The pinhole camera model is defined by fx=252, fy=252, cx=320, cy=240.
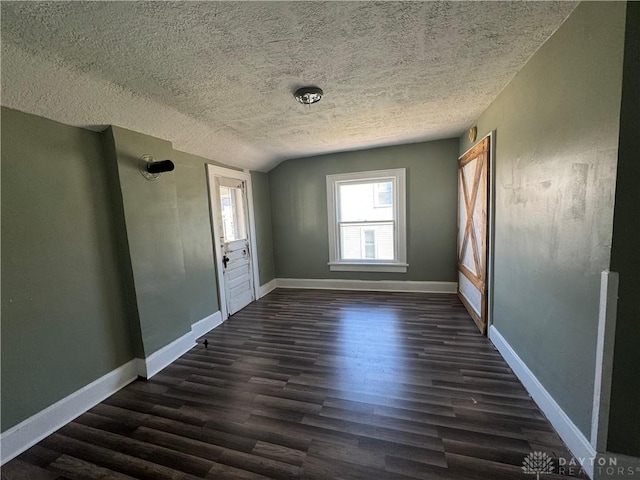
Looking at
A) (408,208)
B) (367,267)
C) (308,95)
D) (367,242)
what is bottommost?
(367,267)

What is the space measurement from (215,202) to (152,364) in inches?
80.5

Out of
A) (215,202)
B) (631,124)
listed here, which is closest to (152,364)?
(215,202)

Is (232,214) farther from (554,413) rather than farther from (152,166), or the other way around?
(554,413)

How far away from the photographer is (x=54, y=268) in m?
1.86

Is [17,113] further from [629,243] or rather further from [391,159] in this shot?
[391,159]

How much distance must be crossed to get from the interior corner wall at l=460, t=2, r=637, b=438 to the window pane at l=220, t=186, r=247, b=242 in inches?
137

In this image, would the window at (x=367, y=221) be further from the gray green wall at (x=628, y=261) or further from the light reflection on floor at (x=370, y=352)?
the gray green wall at (x=628, y=261)

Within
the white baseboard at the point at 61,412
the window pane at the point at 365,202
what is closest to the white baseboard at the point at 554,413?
the window pane at the point at 365,202

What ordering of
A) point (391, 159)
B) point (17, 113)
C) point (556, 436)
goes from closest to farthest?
point (556, 436)
point (17, 113)
point (391, 159)

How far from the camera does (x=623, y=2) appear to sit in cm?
106

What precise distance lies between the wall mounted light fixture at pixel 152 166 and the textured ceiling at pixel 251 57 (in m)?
0.28

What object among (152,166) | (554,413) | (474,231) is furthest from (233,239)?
(554,413)

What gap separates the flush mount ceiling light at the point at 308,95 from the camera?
202 centimetres

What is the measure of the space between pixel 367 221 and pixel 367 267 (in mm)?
832
